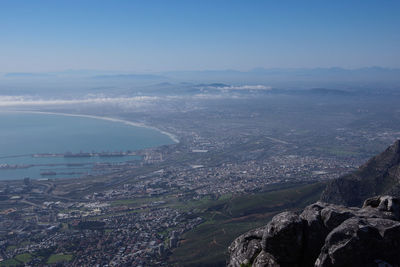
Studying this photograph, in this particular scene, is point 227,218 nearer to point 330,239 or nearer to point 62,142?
point 330,239

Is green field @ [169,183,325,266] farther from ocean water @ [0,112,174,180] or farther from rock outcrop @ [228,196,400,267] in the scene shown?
ocean water @ [0,112,174,180]

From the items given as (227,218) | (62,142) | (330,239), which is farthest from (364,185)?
(62,142)

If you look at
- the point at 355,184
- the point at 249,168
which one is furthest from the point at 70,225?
the point at 249,168

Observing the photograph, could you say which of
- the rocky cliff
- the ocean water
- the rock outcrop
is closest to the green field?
the rocky cliff

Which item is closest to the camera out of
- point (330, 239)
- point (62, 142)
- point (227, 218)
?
point (330, 239)

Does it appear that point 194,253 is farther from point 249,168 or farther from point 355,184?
point 249,168

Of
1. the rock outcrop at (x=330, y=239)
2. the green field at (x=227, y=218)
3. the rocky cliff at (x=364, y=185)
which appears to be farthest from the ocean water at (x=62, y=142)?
the rock outcrop at (x=330, y=239)
